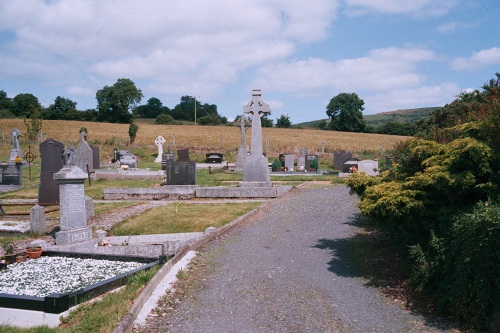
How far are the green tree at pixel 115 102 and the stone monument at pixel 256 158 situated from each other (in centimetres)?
8306

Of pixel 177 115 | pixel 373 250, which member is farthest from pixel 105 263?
pixel 177 115

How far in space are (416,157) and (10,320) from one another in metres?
7.11

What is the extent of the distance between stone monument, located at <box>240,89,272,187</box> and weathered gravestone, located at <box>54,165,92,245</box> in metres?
7.59

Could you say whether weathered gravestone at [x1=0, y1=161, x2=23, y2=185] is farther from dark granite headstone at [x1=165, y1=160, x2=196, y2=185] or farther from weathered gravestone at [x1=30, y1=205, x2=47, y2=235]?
weathered gravestone at [x1=30, y1=205, x2=47, y2=235]

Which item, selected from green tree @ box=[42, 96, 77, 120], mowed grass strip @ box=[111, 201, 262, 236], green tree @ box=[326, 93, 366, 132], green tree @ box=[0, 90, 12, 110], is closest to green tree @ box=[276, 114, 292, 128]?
green tree @ box=[326, 93, 366, 132]

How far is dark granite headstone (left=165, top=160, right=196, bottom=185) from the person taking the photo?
18.4 m

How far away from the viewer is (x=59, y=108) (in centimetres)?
10462

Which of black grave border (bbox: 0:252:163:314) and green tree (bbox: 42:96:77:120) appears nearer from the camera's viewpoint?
black grave border (bbox: 0:252:163:314)

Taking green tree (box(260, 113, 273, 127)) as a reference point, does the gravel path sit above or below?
below

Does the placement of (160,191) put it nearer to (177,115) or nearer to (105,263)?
(105,263)

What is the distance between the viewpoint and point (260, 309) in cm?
622

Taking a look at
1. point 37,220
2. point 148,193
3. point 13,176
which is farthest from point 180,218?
point 13,176

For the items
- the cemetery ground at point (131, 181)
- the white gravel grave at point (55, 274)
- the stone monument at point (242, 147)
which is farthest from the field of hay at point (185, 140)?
the white gravel grave at point (55, 274)

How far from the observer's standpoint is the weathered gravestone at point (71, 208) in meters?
11.0
